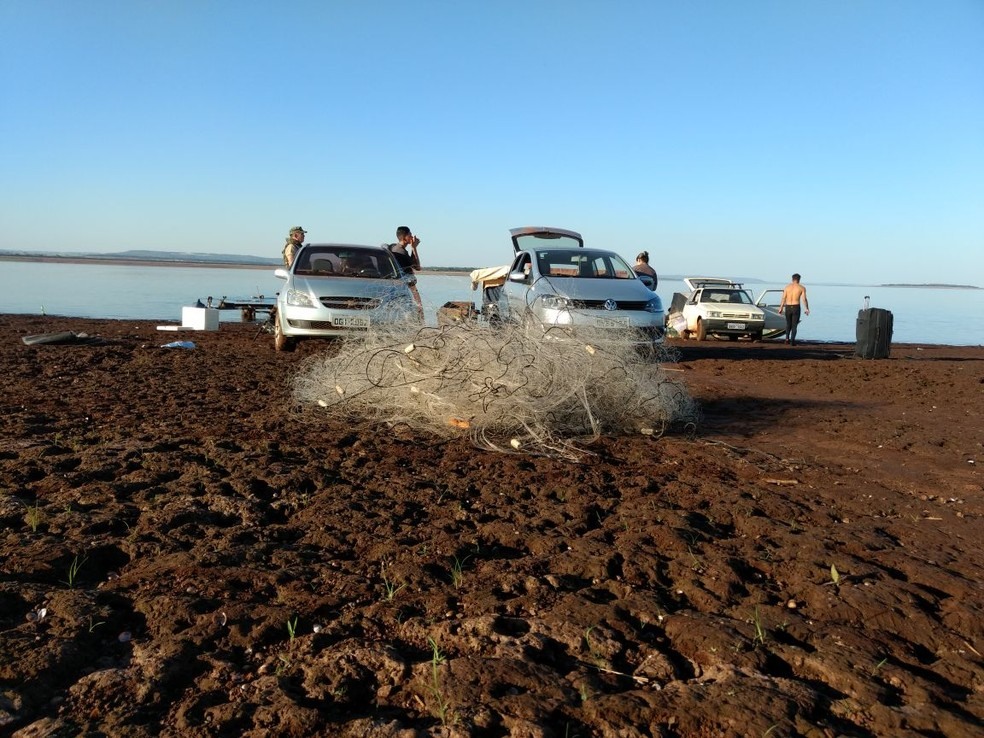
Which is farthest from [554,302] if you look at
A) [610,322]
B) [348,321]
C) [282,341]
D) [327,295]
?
[282,341]

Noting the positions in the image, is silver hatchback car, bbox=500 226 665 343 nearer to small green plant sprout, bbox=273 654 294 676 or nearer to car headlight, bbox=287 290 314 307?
car headlight, bbox=287 290 314 307

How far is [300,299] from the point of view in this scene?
37.4ft

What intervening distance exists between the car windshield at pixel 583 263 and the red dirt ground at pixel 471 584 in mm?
6580

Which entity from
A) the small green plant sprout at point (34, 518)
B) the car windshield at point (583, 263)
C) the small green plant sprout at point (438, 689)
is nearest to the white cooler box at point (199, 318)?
the car windshield at point (583, 263)

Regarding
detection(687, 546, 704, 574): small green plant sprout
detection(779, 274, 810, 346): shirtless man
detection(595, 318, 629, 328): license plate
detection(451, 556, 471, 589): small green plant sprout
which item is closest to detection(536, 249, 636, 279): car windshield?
detection(595, 318, 629, 328): license plate

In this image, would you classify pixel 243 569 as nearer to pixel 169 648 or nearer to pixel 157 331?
pixel 169 648

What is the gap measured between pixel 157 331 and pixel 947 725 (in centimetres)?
1495

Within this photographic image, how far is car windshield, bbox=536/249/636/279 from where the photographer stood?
1280cm

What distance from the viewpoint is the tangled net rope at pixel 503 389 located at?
600 centimetres

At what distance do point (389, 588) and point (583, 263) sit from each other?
33.3 feet

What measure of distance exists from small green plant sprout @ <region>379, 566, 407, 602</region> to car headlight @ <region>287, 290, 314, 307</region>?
27.3 feet

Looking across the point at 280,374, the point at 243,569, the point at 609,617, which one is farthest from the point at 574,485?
the point at 280,374

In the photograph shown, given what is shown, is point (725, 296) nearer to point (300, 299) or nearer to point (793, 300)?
point (793, 300)

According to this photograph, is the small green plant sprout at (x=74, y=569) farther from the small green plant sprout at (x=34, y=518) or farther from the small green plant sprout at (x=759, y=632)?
the small green plant sprout at (x=759, y=632)
